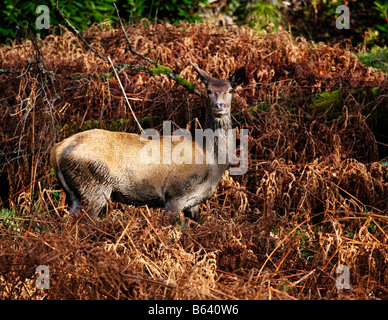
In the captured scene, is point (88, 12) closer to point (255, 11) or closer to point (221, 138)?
point (255, 11)

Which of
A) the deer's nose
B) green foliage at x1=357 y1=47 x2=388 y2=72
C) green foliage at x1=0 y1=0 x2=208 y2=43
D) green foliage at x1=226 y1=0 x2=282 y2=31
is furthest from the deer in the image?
green foliage at x1=226 y1=0 x2=282 y2=31

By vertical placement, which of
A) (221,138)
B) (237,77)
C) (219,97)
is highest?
(237,77)

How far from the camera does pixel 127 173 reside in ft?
20.4

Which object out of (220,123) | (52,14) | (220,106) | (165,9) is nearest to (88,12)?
(52,14)

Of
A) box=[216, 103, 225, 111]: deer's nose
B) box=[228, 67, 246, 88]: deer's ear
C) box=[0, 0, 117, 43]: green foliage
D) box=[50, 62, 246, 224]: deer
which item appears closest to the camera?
box=[50, 62, 246, 224]: deer

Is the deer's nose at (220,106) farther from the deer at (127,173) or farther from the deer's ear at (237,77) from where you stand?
the deer's ear at (237,77)

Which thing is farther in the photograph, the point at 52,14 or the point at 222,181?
the point at 52,14

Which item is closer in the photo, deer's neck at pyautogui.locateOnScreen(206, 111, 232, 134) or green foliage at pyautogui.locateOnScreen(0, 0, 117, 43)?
deer's neck at pyautogui.locateOnScreen(206, 111, 232, 134)

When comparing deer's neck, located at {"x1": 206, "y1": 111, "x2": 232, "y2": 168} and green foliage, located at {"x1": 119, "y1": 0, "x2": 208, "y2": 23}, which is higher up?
green foliage, located at {"x1": 119, "y1": 0, "x2": 208, "y2": 23}

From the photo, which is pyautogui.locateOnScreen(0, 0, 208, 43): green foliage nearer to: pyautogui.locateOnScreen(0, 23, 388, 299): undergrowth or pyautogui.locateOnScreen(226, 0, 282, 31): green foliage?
pyautogui.locateOnScreen(0, 23, 388, 299): undergrowth

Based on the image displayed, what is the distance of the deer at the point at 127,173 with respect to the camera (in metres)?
6.04

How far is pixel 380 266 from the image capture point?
A: 5.06 meters

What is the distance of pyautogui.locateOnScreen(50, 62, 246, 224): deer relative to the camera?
6.04 meters

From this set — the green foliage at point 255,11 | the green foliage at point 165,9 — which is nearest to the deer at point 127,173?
the green foliage at point 165,9
